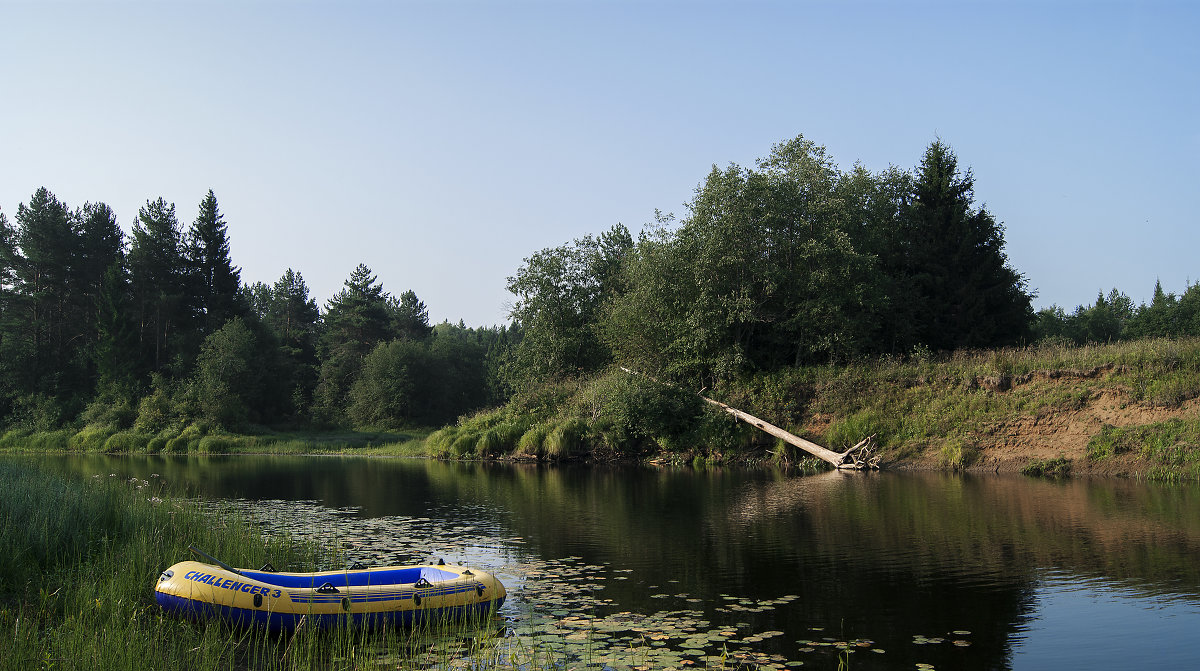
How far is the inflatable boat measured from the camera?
29.5ft

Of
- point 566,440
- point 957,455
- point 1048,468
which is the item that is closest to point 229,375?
point 566,440

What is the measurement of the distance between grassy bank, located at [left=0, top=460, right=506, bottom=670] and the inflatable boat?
0.22 metres

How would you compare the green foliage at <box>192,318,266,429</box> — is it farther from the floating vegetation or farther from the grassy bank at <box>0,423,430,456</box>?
the floating vegetation

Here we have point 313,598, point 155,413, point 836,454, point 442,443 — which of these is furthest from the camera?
point 155,413

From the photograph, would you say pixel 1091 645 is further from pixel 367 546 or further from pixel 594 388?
pixel 594 388

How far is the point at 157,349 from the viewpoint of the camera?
70.3m

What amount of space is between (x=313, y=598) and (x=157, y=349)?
71722 mm

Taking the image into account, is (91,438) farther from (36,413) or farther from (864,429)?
(864,429)

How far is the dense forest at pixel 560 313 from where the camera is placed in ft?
127

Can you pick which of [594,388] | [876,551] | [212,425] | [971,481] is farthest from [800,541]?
[212,425]

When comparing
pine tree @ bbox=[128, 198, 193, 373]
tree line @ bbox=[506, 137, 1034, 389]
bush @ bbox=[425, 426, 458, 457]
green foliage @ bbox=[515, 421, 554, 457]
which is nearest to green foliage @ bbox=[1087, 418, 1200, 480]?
tree line @ bbox=[506, 137, 1034, 389]

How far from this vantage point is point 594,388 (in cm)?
4053

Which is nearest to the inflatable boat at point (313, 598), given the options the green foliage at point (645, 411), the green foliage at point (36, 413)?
the green foliage at point (645, 411)

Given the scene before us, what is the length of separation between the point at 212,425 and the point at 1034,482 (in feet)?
187
